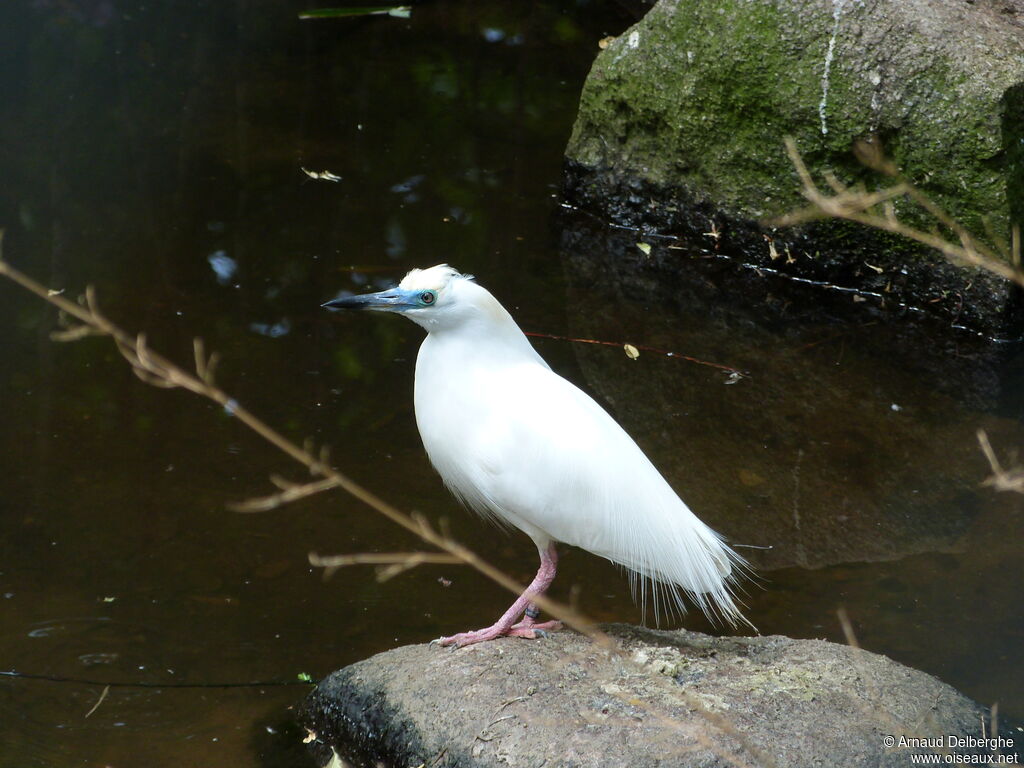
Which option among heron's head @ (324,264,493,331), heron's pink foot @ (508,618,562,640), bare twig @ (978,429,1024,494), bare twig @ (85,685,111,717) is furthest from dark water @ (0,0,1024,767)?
bare twig @ (978,429,1024,494)

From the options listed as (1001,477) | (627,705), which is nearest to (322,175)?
(627,705)

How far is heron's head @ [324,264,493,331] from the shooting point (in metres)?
2.79

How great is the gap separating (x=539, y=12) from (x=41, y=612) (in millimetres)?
6920

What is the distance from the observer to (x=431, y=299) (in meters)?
2.83

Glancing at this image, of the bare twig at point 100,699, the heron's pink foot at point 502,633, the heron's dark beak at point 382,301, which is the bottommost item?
the bare twig at point 100,699

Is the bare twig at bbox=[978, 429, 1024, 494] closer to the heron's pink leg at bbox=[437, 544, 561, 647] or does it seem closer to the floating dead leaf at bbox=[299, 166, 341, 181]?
the heron's pink leg at bbox=[437, 544, 561, 647]

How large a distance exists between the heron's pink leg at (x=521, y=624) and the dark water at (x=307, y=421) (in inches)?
21.8

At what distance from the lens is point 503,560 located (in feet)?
12.8

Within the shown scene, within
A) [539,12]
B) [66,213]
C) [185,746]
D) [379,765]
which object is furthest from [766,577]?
[539,12]

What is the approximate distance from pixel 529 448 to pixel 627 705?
0.70 metres

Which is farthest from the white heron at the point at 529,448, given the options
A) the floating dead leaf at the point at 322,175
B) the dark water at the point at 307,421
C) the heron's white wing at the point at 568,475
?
the floating dead leaf at the point at 322,175

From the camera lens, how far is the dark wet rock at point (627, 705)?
2.48 m

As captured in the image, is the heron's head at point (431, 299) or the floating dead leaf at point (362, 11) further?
the floating dead leaf at point (362, 11)

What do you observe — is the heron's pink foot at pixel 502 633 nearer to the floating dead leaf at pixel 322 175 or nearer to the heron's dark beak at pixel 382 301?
the heron's dark beak at pixel 382 301
